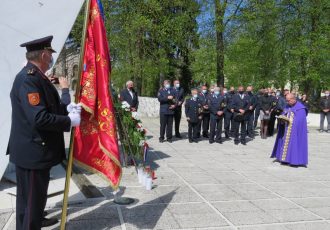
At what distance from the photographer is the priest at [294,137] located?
8.30 metres

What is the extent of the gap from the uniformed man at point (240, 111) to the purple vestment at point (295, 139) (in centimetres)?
289

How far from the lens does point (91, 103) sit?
13.4 ft

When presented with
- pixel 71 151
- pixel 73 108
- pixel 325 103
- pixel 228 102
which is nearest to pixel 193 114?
pixel 228 102

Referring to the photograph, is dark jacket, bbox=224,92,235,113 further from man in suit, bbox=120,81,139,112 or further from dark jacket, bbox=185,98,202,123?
man in suit, bbox=120,81,139,112

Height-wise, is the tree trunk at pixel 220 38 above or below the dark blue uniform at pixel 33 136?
above

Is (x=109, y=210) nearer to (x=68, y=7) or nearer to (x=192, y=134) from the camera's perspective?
(x=68, y=7)

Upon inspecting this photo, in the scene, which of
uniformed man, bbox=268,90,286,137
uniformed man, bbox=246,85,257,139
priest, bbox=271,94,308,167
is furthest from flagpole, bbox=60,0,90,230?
uniformed man, bbox=268,90,286,137

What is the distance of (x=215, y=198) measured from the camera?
18.4 feet

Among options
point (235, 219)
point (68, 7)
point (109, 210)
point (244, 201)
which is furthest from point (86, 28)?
point (244, 201)

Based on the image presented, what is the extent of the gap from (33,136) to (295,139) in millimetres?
6629

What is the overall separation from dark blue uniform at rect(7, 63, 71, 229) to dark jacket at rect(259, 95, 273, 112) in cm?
1077

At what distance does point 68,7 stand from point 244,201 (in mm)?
4169

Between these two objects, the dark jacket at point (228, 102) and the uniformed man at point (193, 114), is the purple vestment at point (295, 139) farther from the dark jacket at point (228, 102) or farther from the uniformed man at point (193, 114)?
the uniformed man at point (193, 114)

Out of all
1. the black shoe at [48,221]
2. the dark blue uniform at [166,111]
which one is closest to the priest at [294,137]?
the dark blue uniform at [166,111]
